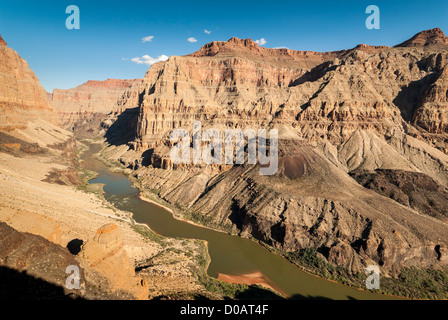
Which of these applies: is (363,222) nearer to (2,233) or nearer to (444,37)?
(2,233)

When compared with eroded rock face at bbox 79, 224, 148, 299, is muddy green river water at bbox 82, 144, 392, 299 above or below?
below

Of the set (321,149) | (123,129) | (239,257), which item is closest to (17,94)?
(123,129)

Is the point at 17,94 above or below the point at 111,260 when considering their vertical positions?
above

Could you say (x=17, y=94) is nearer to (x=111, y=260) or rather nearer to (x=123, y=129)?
(x=123, y=129)

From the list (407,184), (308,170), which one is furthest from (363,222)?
(407,184)

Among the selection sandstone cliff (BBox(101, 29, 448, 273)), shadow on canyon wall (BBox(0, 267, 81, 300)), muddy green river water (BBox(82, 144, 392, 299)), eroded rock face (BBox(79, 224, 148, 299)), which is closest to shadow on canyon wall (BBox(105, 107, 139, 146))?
sandstone cliff (BBox(101, 29, 448, 273))

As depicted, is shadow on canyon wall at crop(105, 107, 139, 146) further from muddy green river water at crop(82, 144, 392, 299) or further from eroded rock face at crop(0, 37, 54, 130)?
muddy green river water at crop(82, 144, 392, 299)

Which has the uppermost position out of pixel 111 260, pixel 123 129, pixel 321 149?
pixel 123 129
